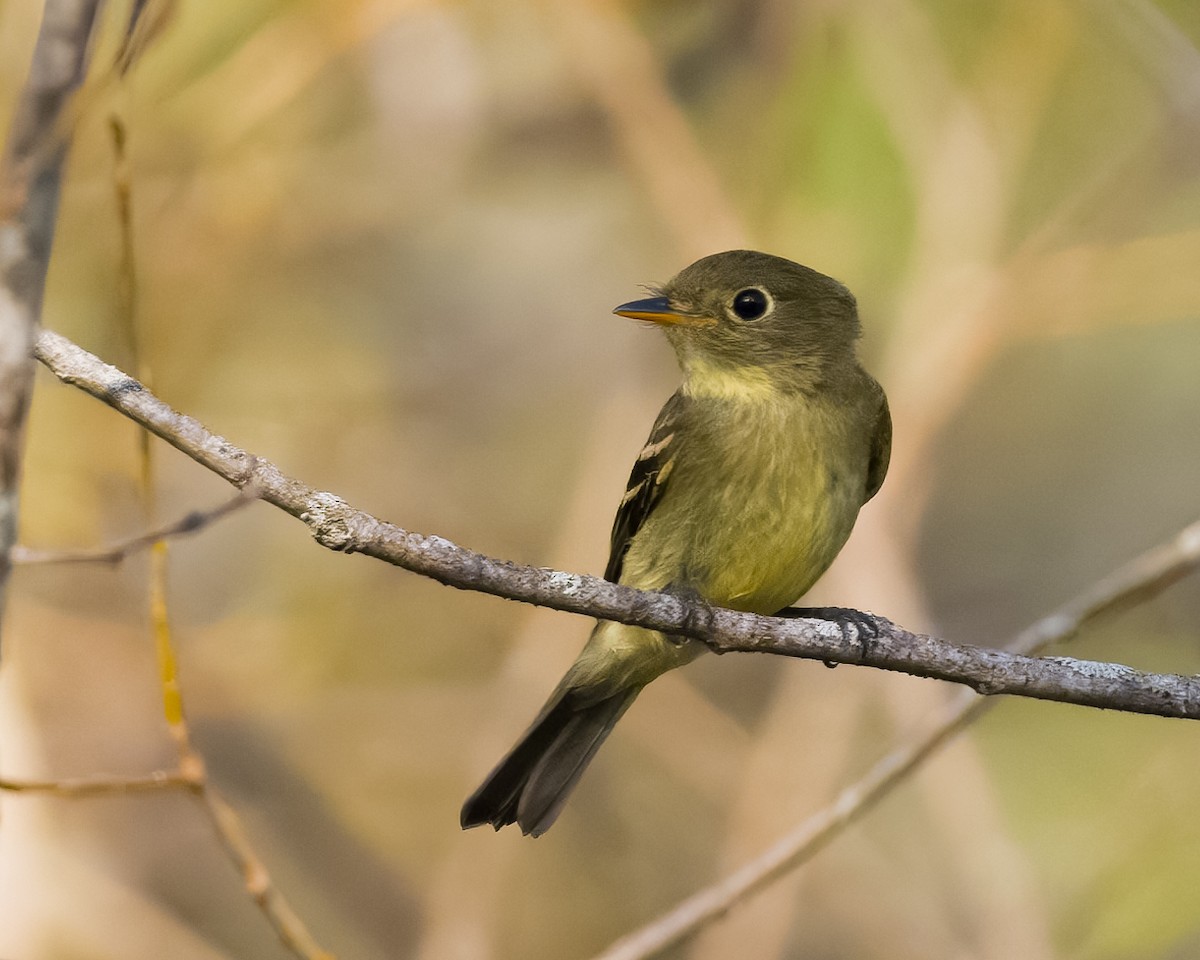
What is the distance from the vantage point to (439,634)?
308 inches

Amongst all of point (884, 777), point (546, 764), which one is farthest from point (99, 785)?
point (884, 777)

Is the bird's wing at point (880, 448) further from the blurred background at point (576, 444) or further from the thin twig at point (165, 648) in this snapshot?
the thin twig at point (165, 648)

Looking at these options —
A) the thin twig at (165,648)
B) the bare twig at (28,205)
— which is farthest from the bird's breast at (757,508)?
the bare twig at (28,205)

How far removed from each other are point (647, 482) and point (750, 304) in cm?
73

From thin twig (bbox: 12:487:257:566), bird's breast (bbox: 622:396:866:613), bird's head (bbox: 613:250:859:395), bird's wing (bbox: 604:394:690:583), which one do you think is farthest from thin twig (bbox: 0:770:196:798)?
bird's head (bbox: 613:250:859:395)

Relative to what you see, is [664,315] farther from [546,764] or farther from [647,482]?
[546,764]

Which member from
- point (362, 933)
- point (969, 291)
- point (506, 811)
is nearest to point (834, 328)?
point (506, 811)

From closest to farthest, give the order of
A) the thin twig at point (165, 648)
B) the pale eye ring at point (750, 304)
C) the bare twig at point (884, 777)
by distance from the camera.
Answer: the thin twig at point (165, 648) → the bare twig at point (884, 777) → the pale eye ring at point (750, 304)

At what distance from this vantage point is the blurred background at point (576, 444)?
6930 millimetres

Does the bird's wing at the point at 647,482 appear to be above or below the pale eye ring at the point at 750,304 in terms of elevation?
below

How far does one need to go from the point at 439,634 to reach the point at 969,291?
3.44 metres

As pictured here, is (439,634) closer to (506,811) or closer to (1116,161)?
(506,811)

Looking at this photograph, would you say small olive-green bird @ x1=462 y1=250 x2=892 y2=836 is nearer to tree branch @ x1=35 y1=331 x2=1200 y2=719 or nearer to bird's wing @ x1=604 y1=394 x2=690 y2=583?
bird's wing @ x1=604 y1=394 x2=690 y2=583

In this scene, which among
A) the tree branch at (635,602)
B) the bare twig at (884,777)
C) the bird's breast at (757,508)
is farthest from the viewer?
the bird's breast at (757,508)
